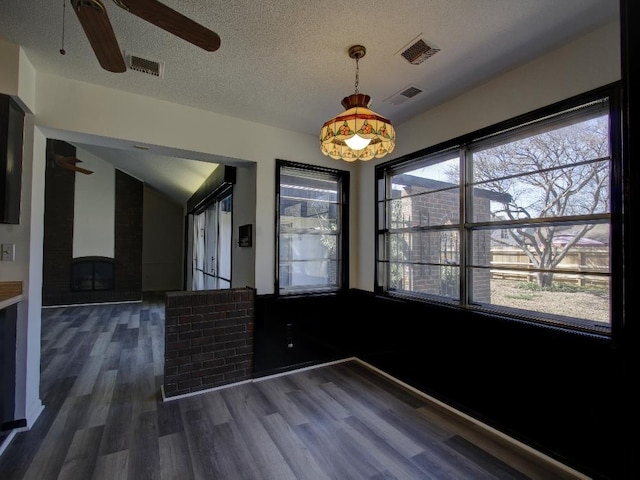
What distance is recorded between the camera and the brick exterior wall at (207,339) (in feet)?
9.43

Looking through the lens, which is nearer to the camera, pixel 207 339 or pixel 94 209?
pixel 207 339

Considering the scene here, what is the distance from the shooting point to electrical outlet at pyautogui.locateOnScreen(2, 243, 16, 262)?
230 cm

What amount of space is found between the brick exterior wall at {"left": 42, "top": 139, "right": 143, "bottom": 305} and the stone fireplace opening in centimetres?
8

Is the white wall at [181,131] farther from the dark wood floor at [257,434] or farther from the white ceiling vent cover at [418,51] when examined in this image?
the white ceiling vent cover at [418,51]

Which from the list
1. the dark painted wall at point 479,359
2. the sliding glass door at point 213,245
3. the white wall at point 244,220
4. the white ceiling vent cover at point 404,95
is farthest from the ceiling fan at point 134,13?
the sliding glass door at point 213,245

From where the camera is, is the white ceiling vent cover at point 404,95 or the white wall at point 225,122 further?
the white ceiling vent cover at point 404,95

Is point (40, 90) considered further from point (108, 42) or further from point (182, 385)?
point (182, 385)

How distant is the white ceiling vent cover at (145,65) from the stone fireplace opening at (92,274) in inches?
262

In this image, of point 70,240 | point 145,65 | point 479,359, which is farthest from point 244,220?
point 70,240

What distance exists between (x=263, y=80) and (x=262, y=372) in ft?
9.14

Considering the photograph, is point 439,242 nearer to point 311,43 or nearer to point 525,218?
point 525,218

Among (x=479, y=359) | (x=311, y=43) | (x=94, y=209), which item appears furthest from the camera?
(x=94, y=209)

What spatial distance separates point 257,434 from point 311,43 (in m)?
2.80

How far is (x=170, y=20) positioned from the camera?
131 centimetres
